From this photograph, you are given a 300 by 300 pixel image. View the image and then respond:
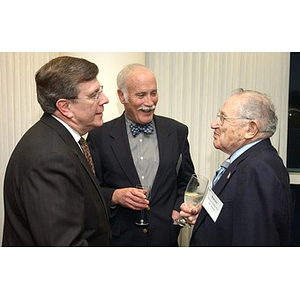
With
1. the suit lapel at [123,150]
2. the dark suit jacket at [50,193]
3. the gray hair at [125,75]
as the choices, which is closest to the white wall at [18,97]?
the gray hair at [125,75]

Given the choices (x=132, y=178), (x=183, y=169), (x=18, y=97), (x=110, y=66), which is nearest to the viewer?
(x=132, y=178)

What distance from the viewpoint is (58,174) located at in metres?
1.14

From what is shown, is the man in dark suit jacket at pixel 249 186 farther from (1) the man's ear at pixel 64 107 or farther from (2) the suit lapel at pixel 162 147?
(1) the man's ear at pixel 64 107

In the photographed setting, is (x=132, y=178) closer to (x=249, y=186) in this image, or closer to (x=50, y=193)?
(x=249, y=186)

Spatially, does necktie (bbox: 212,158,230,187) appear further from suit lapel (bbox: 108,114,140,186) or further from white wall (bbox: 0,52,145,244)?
white wall (bbox: 0,52,145,244)

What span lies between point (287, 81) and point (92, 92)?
167cm

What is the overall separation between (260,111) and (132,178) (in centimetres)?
77

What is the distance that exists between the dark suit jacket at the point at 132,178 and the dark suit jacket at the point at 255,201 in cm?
55

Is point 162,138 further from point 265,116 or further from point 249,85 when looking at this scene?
point 249,85

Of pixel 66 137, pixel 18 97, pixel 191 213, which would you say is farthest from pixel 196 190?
pixel 18 97

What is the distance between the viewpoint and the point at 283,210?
4.47ft

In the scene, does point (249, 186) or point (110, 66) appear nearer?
point (249, 186)

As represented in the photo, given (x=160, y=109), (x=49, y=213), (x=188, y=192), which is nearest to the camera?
(x=49, y=213)

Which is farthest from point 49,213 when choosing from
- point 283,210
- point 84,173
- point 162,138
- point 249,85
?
point 249,85
